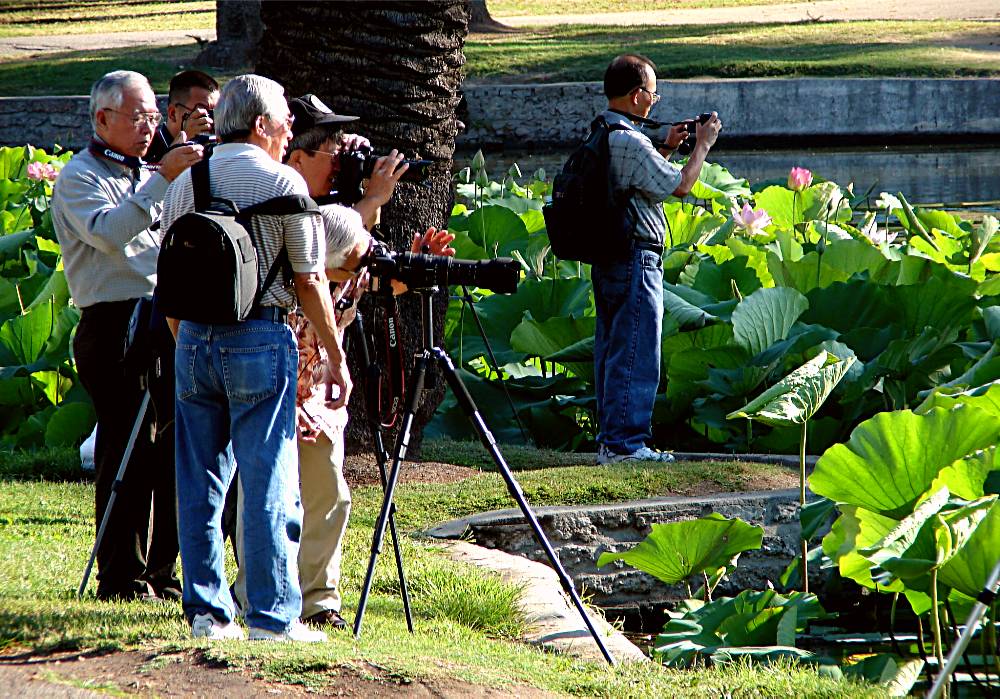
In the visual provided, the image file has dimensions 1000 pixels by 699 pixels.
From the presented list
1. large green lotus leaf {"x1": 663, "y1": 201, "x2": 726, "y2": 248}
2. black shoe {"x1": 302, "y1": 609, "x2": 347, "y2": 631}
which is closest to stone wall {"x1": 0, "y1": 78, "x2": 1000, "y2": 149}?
large green lotus leaf {"x1": 663, "y1": 201, "x2": 726, "y2": 248}

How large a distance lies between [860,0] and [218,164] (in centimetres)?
3546

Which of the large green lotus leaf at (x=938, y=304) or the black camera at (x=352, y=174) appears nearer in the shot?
the black camera at (x=352, y=174)

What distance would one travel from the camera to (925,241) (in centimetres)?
767

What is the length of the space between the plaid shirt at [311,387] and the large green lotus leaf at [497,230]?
4307mm

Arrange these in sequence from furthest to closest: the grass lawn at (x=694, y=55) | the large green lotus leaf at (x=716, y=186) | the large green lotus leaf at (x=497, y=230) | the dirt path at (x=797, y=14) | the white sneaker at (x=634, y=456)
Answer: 1. the dirt path at (x=797, y=14)
2. the grass lawn at (x=694, y=55)
3. the large green lotus leaf at (x=716, y=186)
4. the large green lotus leaf at (x=497, y=230)
5. the white sneaker at (x=634, y=456)

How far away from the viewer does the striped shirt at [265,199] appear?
313 cm

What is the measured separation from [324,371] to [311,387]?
0.06 m

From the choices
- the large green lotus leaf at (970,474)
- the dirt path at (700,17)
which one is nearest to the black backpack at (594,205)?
the large green lotus leaf at (970,474)

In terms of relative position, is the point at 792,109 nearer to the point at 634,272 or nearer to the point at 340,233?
the point at 634,272

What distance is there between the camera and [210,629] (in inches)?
128

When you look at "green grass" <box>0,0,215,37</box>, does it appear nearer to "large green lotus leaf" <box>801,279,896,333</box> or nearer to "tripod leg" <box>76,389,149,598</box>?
"large green lotus leaf" <box>801,279,896,333</box>

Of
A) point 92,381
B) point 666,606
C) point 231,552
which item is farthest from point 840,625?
point 92,381

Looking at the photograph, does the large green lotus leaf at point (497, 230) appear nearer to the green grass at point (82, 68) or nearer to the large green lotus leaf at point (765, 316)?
the large green lotus leaf at point (765, 316)

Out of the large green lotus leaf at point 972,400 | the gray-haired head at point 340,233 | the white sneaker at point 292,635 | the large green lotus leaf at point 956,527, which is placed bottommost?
the white sneaker at point 292,635
